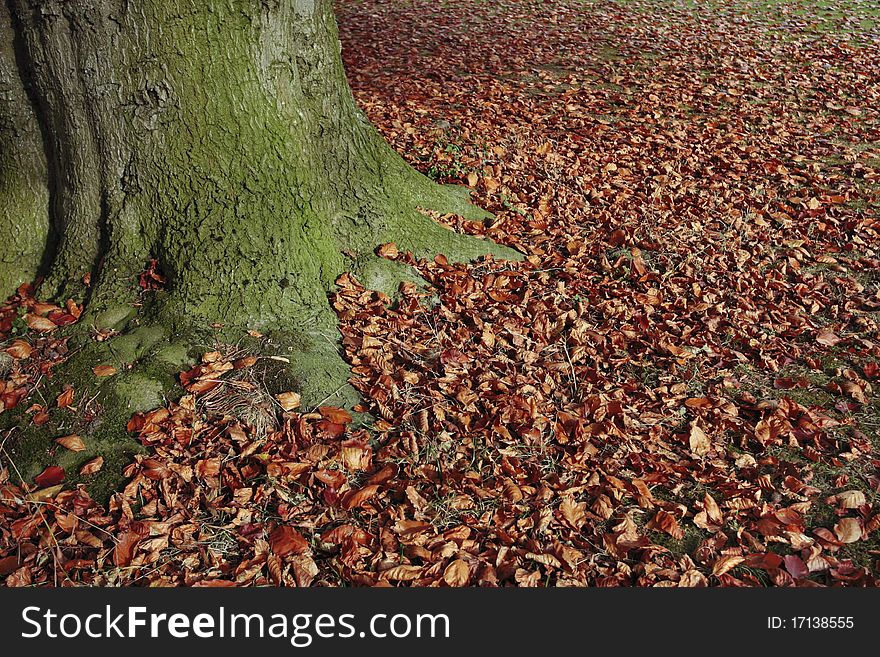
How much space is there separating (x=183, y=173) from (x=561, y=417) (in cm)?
217

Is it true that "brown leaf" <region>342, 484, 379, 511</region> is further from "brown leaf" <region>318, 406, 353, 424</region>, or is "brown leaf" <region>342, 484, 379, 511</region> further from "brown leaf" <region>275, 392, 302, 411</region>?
"brown leaf" <region>275, 392, 302, 411</region>

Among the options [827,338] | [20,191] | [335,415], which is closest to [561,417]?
[335,415]

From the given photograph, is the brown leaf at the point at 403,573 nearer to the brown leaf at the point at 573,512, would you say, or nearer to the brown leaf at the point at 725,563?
the brown leaf at the point at 573,512

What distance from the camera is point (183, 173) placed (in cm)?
346

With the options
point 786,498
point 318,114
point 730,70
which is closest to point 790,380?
point 786,498

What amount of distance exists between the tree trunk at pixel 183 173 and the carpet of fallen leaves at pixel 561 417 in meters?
0.21

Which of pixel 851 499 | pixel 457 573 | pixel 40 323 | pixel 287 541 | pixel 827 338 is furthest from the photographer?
pixel 827 338

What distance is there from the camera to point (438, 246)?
14.0 ft

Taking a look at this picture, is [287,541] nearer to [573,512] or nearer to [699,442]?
[573,512]

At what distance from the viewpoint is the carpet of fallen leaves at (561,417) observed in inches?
107

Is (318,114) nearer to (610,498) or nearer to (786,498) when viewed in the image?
(610,498)

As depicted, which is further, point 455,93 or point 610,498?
point 455,93

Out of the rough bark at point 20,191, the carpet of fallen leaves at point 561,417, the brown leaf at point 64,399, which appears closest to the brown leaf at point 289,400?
the carpet of fallen leaves at point 561,417

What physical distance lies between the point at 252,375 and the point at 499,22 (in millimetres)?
9326
